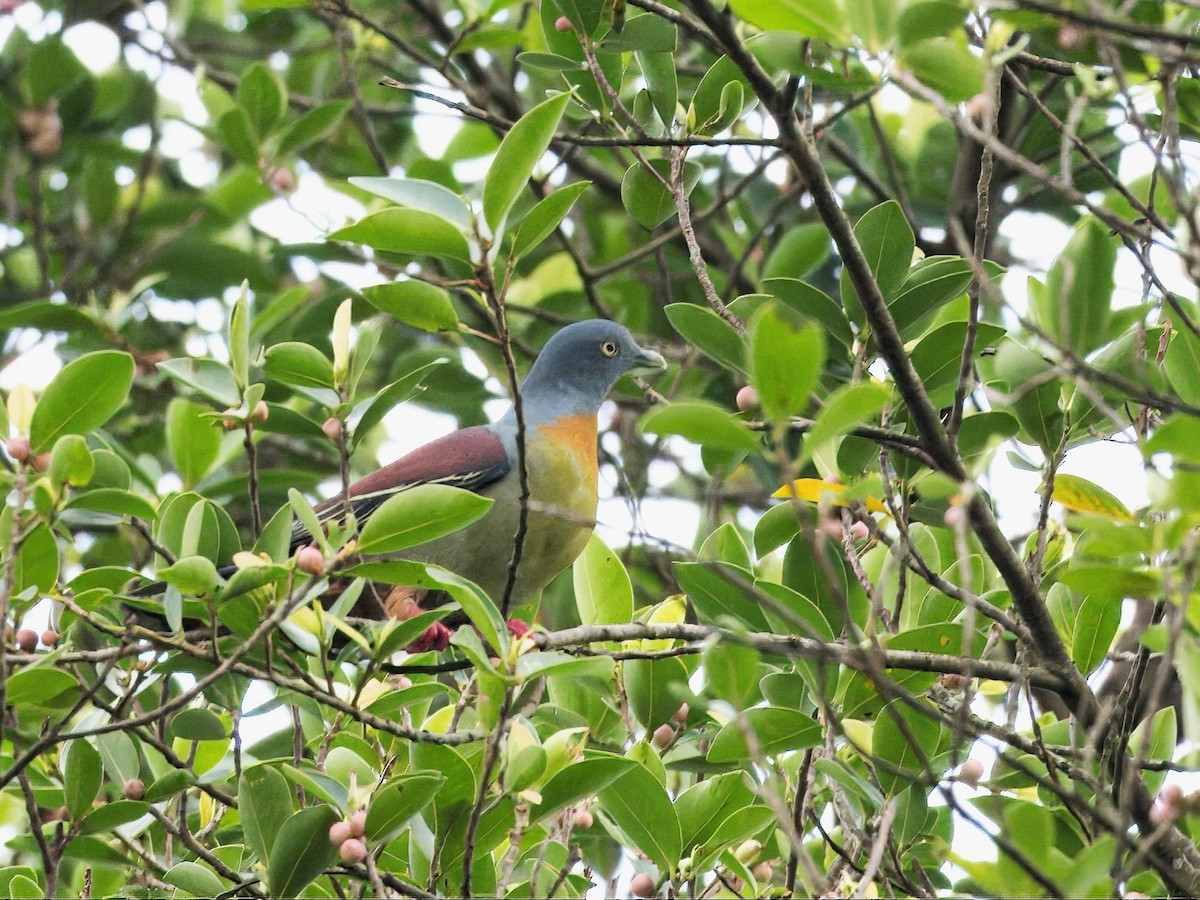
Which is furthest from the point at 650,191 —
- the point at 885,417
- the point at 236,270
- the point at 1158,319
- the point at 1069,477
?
the point at 236,270

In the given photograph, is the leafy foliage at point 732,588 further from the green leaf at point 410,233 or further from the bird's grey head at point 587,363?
the bird's grey head at point 587,363

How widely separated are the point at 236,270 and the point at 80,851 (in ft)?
13.2

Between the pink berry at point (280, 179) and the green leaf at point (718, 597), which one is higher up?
the pink berry at point (280, 179)

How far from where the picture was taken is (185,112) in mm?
8328

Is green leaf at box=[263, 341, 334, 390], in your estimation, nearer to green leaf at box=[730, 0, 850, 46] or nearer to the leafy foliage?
the leafy foliage

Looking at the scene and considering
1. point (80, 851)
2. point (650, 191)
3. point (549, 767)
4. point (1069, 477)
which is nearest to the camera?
point (1069, 477)

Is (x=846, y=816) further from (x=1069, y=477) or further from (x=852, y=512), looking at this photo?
(x=1069, y=477)

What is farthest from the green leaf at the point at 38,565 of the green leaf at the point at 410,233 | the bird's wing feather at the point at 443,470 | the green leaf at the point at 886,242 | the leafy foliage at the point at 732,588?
the green leaf at the point at 886,242

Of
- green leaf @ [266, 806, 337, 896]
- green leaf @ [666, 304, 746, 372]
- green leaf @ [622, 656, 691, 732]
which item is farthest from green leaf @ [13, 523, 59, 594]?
green leaf @ [666, 304, 746, 372]

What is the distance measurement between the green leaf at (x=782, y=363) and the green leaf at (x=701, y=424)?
4.7 inches

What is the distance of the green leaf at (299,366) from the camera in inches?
135

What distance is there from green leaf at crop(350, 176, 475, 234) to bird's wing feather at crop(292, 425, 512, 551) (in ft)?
7.29

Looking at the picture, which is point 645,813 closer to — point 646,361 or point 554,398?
point 554,398

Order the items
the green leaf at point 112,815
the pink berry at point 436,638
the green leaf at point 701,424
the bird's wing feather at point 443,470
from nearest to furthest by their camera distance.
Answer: the green leaf at point 701,424
the green leaf at point 112,815
the pink berry at point 436,638
the bird's wing feather at point 443,470
